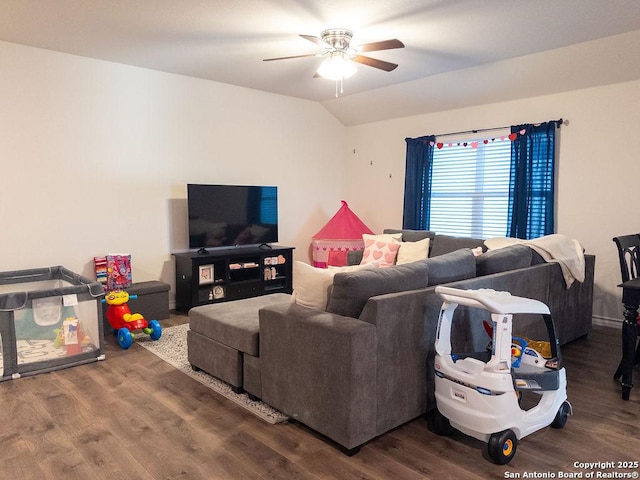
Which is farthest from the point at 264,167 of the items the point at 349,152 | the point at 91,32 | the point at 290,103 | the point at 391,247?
the point at 91,32

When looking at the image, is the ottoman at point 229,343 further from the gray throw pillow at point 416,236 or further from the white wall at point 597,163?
the white wall at point 597,163

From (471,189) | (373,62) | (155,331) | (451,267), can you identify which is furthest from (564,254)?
(155,331)

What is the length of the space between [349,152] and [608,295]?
391 centimetres

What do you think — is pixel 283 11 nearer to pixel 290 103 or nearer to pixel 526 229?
pixel 290 103

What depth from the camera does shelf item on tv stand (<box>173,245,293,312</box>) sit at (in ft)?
16.0

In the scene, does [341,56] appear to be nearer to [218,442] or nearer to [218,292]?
[218,292]

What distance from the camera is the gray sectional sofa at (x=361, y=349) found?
2205 mm

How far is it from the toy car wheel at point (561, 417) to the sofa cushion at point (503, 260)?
932mm

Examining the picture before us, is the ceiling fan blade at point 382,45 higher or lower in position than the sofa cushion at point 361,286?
higher

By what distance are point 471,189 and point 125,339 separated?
13.7ft

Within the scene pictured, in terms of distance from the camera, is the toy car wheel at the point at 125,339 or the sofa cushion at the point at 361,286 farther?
the toy car wheel at the point at 125,339

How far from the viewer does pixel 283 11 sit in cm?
323

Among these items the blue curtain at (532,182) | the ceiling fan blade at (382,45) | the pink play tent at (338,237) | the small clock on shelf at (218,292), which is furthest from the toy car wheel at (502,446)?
the pink play tent at (338,237)

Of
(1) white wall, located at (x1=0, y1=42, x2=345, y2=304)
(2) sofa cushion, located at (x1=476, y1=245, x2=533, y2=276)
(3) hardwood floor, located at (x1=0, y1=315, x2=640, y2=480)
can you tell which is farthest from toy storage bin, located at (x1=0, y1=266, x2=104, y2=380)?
(2) sofa cushion, located at (x1=476, y1=245, x2=533, y2=276)
